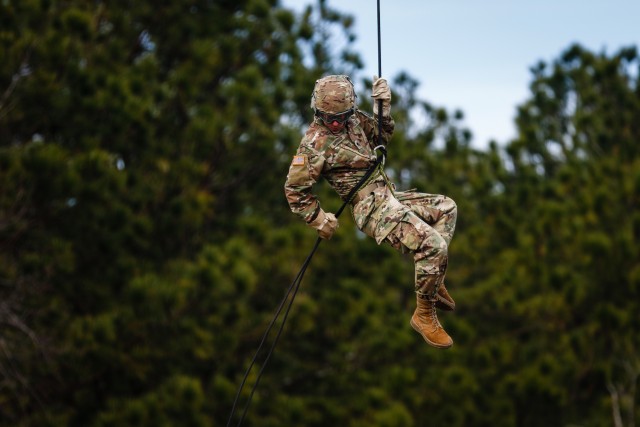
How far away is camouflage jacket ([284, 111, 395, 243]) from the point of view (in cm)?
426

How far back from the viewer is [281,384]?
13844 millimetres

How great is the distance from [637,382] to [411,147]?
6074 mm

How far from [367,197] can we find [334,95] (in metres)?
0.51

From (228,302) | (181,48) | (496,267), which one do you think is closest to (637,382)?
(496,267)

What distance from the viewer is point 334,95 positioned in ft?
13.7

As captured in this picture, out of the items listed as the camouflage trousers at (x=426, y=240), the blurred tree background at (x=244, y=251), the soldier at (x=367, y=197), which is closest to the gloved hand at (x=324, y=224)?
the soldier at (x=367, y=197)

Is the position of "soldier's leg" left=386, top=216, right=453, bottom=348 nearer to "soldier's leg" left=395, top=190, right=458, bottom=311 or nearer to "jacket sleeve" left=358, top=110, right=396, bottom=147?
"soldier's leg" left=395, top=190, right=458, bottom=311

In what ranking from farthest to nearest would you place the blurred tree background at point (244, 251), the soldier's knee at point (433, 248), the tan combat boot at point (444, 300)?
the blurred tree background at point (244, 251)
the tan combat boot at point (444, 300)
the soldier's knee at point (433, 248)

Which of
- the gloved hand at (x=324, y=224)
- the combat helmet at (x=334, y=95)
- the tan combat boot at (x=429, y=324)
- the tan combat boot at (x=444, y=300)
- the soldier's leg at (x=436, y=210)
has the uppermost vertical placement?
the combat helmet at (x=334, y=95)

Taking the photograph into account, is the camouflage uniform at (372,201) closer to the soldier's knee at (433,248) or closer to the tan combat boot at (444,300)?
the soldier's knee at (433,248)

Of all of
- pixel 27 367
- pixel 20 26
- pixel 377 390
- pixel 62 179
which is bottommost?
pixel 27 367

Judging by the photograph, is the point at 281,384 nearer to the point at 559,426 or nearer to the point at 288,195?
the point at 559,426

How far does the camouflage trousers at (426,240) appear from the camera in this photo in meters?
4.14

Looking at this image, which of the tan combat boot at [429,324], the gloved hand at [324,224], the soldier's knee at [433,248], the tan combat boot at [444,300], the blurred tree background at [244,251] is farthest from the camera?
the blurred tree background at [244,251]
